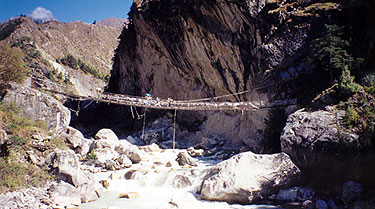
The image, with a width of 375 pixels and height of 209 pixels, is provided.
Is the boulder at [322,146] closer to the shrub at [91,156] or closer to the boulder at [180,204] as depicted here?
the boulder at [180,204]

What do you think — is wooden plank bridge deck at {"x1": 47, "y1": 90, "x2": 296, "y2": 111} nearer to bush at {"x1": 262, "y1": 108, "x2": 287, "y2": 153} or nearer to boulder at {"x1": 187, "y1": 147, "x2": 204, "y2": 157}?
bush at {"x1": 262, "y1": 108, "x2": 287, "y2": 153}

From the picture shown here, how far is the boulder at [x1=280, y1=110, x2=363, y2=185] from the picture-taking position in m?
7.60

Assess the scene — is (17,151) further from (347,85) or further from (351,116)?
(347,85)

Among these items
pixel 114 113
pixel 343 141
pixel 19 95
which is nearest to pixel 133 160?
pixel 19 95

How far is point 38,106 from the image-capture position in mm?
10719

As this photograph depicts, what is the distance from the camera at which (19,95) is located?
1010 centimetres

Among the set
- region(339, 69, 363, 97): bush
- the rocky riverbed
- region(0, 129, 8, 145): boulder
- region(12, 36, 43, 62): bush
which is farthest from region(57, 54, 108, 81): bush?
region(339, 69, 363, 97): bush

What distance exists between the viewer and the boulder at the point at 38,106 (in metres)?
10.0

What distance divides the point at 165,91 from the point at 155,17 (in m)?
5.73

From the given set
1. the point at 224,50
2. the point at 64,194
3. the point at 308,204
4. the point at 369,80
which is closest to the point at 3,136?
the point at 64,194

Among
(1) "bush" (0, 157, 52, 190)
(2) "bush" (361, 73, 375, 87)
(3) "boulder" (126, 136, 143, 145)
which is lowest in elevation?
(1) "bush" (0, 157, 52, 190)

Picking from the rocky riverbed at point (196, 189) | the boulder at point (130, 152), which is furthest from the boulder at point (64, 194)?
the boulder at point (130, 152)

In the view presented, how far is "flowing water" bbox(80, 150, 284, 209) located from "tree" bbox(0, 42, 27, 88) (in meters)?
5.18

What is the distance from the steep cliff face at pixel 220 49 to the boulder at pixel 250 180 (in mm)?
5121
